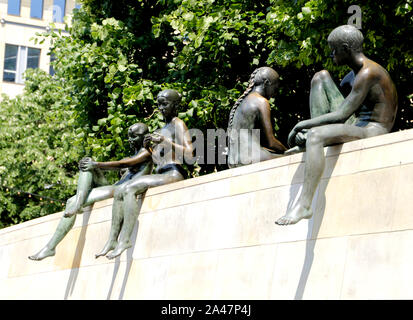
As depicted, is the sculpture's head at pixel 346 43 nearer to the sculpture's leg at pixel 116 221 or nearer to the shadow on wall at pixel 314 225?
the shadow on wall at pixel 314 225

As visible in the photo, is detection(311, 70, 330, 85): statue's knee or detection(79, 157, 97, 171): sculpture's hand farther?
detection(79, 157, 97, 171): sculpture's hand

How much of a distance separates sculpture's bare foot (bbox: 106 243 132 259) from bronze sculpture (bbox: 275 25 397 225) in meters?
3.34

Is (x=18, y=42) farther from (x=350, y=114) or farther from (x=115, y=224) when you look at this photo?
(x=350, y=114)

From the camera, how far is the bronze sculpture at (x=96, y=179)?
12062 mm

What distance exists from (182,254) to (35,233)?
4.81 meters

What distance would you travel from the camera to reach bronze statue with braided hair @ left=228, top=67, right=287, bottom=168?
9.98 metres

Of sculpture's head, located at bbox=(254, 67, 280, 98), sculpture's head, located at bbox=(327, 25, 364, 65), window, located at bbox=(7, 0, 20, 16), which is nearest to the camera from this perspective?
sculpture's head, located at bbox=(327, 25, 364, 65)

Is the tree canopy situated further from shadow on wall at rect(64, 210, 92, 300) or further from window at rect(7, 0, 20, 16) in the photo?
window at rect(7, 0, 20, 16)

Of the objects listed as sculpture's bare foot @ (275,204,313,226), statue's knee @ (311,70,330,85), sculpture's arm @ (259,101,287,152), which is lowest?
sculpture's bare foot @ (275,204,313,226)

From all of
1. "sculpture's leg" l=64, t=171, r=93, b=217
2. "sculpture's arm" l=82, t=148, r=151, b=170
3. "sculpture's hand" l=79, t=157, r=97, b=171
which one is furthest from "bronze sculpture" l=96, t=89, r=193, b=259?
"sculpture's leg" l=64, t=171, r=93, b=217

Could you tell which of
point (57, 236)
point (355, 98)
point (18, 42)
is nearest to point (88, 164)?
point (57, 236)

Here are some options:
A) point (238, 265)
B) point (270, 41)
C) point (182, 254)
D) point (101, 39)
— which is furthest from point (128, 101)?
point (238, 265)

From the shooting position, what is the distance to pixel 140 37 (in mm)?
18781

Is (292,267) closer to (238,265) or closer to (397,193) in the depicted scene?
(238,265)
